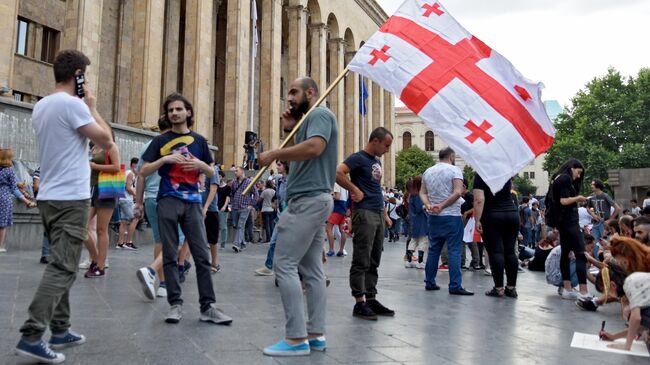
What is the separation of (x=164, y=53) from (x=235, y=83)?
4.09 m

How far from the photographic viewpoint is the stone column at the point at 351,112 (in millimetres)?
39156

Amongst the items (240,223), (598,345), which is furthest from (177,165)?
(240,223)

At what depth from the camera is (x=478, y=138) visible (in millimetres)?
5652

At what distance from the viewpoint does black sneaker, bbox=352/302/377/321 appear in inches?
194

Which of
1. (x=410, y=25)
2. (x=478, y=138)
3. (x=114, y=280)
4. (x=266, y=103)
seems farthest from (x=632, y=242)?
(x=266, y=103)

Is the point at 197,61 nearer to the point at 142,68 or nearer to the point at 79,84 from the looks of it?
the point at 142,68

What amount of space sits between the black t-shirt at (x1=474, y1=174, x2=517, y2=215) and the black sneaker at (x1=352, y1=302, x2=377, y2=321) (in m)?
2.80

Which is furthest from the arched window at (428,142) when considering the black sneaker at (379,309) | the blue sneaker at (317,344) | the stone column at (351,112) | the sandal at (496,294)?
the blue sneaker at (317,344)

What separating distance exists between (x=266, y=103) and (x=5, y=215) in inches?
812

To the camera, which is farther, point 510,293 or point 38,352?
point 510,293

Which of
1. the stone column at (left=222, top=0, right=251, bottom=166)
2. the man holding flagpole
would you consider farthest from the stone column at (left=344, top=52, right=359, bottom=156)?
the man holding flagpole

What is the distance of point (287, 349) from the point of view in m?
3.50

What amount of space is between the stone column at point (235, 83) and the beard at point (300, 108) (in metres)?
21.4

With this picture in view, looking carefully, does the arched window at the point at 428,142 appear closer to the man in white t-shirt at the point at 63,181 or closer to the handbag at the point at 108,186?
the handbag at the point at 108,186
